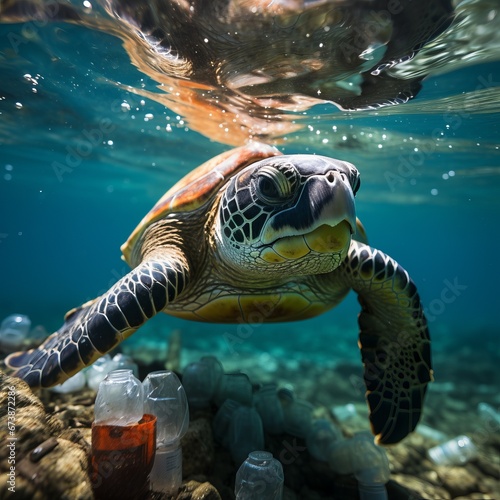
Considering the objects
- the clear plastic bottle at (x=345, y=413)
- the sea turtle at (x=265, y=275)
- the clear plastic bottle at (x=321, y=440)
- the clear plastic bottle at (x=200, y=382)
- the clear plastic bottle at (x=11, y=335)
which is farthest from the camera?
the clear plastic bottle at (x=345, y=413)

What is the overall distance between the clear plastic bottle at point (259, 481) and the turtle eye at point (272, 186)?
1618 mm

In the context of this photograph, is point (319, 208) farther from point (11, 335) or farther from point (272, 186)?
point (11, 335)

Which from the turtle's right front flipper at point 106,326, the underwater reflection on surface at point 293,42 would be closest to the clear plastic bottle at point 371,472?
the turtle's right front flipper at point 106,326

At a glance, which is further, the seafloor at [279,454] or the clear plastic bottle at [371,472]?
the clear plastic bottle at [371,472]

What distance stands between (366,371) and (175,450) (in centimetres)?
201

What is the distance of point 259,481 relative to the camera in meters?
2.02

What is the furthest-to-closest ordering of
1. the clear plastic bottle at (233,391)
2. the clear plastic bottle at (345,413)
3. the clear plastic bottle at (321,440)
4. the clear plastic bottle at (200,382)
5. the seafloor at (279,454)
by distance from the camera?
1. the clear plastic bottle at (345,413)
2. the clear plastic bottle at (233,391)
3. the clear plastic bottle at (200,382)
4. the clear plastic bottle at (321,440)
5. the seafloor at (279,454)

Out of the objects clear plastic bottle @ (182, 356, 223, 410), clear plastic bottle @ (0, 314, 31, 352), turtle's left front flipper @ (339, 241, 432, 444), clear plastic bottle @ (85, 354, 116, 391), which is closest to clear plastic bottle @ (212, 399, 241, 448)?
clear plastic bottle @ (182, 356, 223, 410)

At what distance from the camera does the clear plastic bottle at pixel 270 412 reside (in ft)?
11.2

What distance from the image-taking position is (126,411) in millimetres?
1888

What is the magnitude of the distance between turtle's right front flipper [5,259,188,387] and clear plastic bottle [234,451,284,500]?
3.97ft

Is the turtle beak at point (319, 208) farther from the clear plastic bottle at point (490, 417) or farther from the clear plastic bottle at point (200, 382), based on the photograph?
the clear plastic bottle at point (490, 417)

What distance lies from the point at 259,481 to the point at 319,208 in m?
1.62

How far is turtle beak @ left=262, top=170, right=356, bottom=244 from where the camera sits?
216 cm
